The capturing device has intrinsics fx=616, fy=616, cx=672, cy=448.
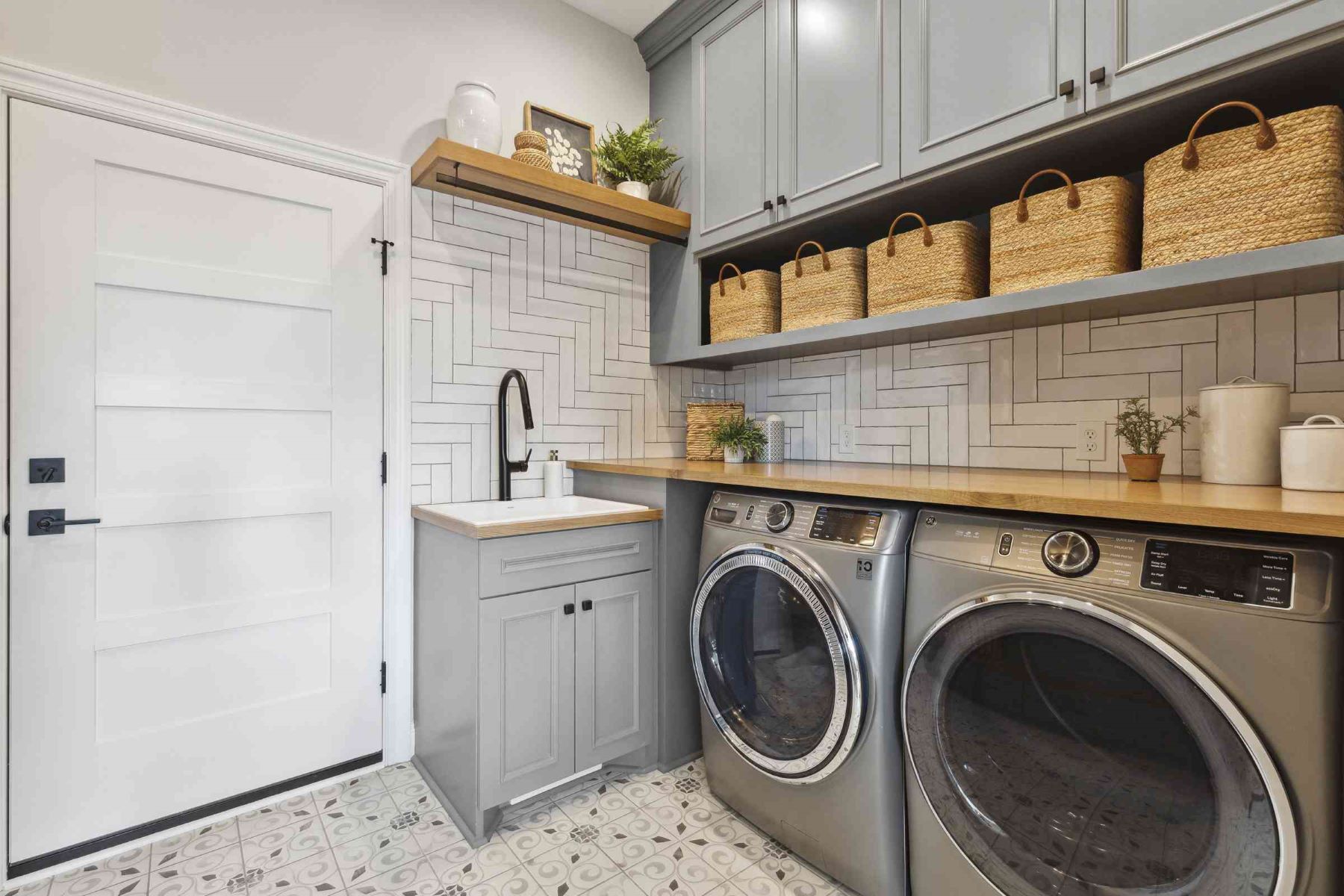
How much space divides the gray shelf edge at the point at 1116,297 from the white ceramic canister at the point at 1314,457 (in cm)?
32

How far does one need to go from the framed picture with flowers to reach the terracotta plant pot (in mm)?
2135

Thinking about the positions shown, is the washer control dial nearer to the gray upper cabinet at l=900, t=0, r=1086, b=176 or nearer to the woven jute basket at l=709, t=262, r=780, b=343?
the woven jute basket at l=709, t=262, r=780, b=343

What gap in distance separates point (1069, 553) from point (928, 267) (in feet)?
3.29

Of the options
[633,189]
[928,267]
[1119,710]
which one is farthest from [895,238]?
[1119,710]

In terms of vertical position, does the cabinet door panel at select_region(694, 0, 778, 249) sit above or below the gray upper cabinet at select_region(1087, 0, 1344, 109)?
above

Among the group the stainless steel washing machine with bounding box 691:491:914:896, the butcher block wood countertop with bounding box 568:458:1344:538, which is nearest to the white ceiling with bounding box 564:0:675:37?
the butcher block wood countertop with bounding box 568:458:1344:538

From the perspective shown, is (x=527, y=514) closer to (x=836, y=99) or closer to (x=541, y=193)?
(x=541, y=193)

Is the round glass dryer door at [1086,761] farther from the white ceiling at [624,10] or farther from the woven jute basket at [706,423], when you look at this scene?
the white ceiling at [624,10]

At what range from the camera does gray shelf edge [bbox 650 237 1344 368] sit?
1215mm

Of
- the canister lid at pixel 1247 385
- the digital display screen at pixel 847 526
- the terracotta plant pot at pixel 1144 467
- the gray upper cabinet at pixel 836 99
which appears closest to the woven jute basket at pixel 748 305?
the gray upper cabinet at pixel 836 99

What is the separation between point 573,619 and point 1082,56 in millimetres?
1984

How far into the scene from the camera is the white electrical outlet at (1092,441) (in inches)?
71.0

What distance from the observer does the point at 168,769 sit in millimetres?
1807

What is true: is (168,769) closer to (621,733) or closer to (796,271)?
(621,733)
